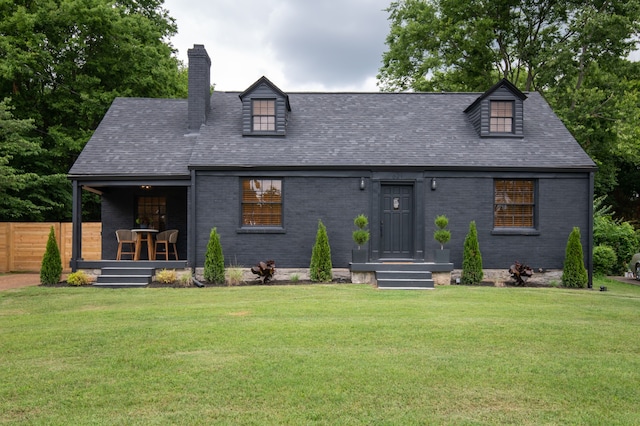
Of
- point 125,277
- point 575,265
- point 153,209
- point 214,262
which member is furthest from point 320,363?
point 153,209

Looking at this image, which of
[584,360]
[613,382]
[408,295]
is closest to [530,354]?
[584,360]

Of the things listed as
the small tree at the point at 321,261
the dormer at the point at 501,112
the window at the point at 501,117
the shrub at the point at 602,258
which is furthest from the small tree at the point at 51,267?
the shrub at the point at 602,258

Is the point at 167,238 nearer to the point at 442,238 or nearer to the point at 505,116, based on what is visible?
the point at 442,238

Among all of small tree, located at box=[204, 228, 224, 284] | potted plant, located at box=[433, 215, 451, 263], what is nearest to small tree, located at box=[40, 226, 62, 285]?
small tree, located at box=[204, 228, 224, 284]

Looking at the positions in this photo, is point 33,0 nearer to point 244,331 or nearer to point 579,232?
point 244,331

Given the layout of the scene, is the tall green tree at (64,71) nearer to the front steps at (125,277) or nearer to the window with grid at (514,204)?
the front steps at (125,277)

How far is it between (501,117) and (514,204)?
2854 millimetres

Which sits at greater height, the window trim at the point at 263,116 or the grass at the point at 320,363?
the window trim at the point at 263,116

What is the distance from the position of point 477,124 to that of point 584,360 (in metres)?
10.4

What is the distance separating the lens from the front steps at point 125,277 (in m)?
12.5

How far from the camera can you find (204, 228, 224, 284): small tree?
1266 cm

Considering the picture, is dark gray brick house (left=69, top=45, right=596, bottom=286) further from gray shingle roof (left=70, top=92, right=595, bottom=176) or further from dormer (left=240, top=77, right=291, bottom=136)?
dormer (left=240, top=77, right=291, bottom=136)

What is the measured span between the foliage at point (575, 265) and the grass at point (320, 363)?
368 cm

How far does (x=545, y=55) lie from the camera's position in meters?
20.8
